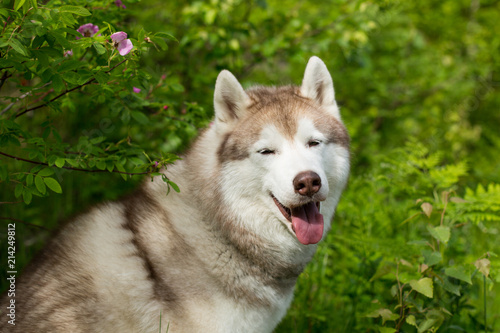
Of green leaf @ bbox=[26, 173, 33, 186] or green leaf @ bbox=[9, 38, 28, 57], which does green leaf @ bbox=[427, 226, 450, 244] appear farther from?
green leaf @ bbox=[9, 38, 28, 57]

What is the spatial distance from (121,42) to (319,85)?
1.45 m

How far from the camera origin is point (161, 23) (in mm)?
5555

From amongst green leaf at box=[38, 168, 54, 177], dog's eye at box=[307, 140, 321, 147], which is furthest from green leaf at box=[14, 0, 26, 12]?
dog's eye at box=[307, 140, 321, 147]

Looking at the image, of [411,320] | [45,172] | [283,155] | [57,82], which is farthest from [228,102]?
[411,320]

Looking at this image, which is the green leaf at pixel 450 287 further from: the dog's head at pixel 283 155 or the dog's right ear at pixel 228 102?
the dog's right ear at pixel 228 102

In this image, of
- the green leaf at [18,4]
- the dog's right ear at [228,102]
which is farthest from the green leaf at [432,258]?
the green leaf at [18,4]

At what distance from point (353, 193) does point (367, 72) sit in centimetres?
289

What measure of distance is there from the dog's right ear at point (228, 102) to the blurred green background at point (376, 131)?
465 mm

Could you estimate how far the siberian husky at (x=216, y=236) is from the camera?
2809mm

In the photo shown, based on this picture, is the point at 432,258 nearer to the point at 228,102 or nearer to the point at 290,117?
the point at 290,117

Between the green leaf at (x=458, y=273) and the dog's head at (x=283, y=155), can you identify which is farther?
the green leaf at (x=458, y=273)

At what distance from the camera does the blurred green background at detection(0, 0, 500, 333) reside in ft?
11.9

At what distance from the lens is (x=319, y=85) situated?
3381 mm

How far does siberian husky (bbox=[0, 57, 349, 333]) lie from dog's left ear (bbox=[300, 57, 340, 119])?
1cm
